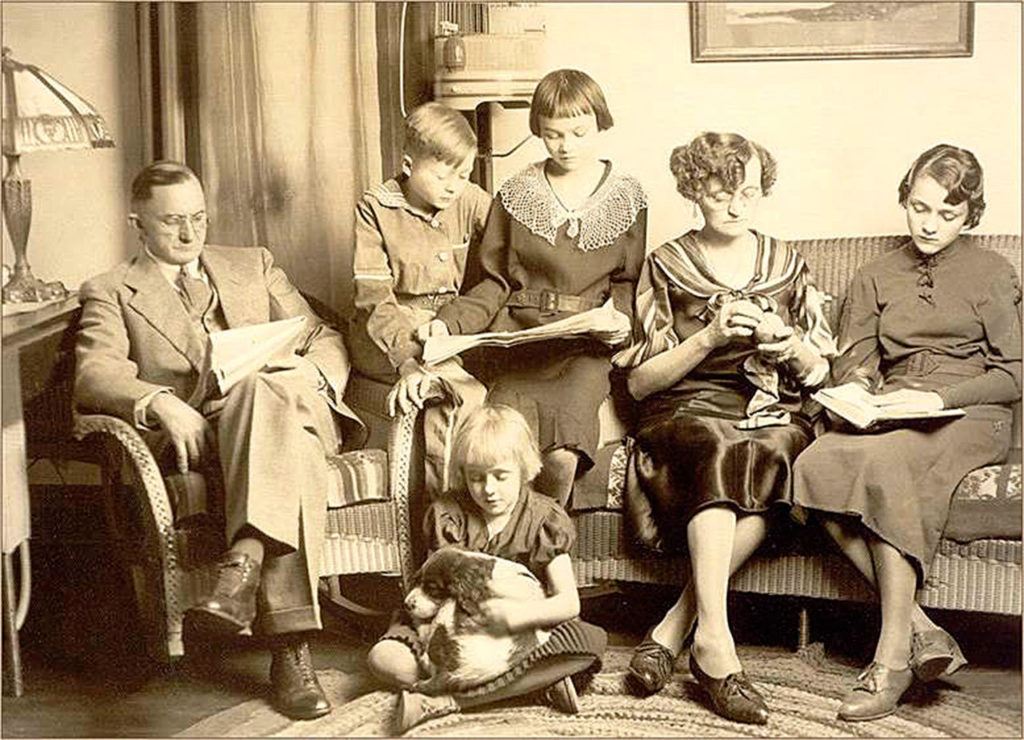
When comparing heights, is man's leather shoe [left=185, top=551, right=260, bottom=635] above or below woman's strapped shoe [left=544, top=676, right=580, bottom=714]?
above

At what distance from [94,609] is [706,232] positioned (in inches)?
51.1

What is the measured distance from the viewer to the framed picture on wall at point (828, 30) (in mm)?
2414

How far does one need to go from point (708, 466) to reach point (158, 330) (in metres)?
1.01

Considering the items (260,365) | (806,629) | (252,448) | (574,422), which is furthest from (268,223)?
(806,629)

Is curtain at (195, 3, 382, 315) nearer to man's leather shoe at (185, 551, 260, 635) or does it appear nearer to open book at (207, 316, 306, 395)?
open book at (207, 316, 306, 395)

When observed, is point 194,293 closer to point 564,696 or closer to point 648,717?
point 564,696

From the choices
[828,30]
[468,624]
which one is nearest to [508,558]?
[468,624]

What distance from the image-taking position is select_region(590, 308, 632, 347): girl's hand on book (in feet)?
8.04

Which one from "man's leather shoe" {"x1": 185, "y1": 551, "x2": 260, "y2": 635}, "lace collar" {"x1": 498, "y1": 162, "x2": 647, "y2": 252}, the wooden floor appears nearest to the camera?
"man's leather shoe" {"x1": 185, "y1": 551, "x2": 260, "y2": 635}

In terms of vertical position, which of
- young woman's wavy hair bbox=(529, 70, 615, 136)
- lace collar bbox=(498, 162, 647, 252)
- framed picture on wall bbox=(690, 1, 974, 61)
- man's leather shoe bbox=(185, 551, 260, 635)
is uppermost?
framed picture on wall bbox=(690, 1, 974, 61)

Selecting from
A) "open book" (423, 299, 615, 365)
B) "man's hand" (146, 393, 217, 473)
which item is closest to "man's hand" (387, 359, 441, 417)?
"open book" (423, 299, 615, 365)

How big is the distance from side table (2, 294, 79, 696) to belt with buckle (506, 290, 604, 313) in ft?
2.64

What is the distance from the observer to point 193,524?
2336mm

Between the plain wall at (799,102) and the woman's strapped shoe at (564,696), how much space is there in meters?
0.87
